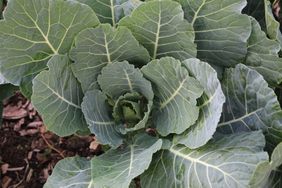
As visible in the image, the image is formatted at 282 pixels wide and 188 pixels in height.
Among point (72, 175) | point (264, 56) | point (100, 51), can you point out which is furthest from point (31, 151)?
point (264, 56)

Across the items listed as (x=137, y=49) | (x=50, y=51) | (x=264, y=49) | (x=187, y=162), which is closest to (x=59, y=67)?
(x=50, y=51)

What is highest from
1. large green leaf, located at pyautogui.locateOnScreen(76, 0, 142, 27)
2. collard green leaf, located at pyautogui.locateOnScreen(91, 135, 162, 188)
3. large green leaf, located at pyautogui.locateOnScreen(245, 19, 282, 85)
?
large green leaf, located at pyautogui.locateOnScreen(76, 0, 142, 27)

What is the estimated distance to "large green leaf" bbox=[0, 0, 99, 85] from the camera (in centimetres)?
107

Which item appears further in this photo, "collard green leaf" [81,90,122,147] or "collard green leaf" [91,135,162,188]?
"collard green leaf" [81,90,122,147]

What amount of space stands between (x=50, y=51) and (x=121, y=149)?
0.29 metres

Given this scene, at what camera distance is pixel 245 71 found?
1.10 m

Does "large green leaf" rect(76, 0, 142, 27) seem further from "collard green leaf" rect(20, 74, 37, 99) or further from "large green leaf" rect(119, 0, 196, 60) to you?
"collard green leaf" rect(20, 74, 37, 99)

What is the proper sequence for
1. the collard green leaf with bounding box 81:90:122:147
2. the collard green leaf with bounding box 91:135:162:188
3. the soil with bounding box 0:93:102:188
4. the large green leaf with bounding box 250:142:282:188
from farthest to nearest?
the soil with bounding box 0:93:102:188, the collard green leaf with bounding box 81:90:122:147, the collard green leaf with bounding box 91:135:162:188, the large green leaf with bounding box 250:142:282:188

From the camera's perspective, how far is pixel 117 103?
124cm

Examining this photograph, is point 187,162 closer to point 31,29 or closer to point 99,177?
point 99,177

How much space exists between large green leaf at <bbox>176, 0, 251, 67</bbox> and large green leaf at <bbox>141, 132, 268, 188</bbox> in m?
0.21

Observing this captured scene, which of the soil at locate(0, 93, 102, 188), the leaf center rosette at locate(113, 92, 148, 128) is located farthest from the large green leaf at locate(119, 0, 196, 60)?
the soil at locate(0, 93, 102, 188)

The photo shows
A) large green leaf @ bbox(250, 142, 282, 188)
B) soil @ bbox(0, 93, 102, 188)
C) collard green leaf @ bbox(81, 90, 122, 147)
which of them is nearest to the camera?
large green leaf @ bbox(250, 142, 282, 188)

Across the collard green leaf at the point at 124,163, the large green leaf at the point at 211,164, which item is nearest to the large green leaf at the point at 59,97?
the collard green leaf at the point at 124,163
